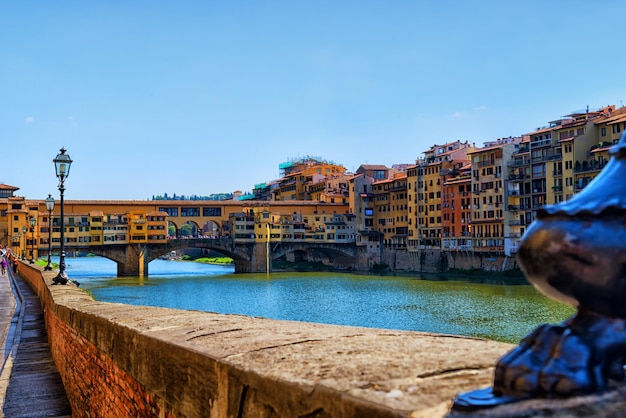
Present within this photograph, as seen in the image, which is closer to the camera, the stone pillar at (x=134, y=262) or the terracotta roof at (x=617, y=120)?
the terracotta roof at (x=617, y=120)

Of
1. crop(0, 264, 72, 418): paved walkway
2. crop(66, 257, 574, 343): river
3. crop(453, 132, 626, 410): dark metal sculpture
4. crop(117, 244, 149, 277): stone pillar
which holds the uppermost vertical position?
crop(453, 132, 626, 410): dark metal sculpture

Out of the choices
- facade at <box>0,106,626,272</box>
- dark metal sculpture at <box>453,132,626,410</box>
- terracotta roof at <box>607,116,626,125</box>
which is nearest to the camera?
dark metal sculpture at <box>453,132,626,410</box>

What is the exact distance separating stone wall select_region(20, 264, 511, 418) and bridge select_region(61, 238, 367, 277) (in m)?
60.6

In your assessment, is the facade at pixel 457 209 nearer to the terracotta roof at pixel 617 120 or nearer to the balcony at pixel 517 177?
the balcony at pixel 517 177

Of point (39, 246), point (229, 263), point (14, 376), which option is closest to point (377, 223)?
point (229, 263)

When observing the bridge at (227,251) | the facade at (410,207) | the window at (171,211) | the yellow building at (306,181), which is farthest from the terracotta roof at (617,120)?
the window at (171,211)

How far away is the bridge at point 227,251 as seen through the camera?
2477 inches

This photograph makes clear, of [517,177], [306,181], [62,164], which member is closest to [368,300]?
[517,177]

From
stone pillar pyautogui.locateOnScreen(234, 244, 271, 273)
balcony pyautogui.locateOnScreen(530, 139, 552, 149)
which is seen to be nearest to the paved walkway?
balcony pyautogui.locateOnScreen(530, 139, 552, 149)

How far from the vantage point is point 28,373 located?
782cm

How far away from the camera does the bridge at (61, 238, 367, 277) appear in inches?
2477

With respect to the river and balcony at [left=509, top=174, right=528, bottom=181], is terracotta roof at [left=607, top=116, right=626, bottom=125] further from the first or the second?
the river

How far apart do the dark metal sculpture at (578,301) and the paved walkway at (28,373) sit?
19.6 ft

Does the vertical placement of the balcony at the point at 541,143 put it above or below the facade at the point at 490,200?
above
